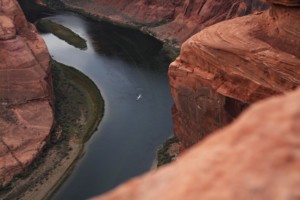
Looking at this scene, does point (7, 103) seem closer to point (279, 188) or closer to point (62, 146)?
point (62, 146)

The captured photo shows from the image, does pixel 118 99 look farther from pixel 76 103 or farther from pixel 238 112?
pixel 238 112

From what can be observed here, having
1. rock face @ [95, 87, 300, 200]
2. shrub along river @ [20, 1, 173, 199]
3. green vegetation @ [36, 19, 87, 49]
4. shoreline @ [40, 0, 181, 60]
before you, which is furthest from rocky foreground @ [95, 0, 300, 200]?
green vegetation @ [36, 19, 87, 49]

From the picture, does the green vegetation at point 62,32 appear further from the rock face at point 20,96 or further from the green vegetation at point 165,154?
the green vegetation at point 165,154

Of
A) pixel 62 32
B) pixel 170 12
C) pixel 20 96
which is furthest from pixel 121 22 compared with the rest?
pixel 20 96

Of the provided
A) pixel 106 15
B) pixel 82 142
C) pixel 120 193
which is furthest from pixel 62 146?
pixel 106 15

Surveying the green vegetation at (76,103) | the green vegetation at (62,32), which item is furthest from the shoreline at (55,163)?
the green vegetation at (62,32)
